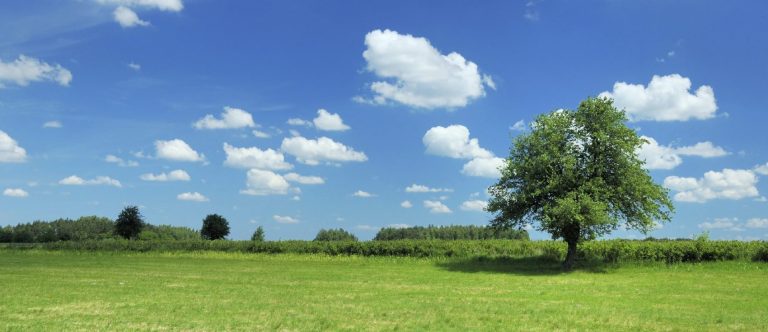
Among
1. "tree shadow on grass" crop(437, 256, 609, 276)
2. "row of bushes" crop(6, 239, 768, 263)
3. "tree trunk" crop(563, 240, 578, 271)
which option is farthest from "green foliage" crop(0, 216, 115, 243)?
"tree trunk" crop(563, 240, 578, 271)

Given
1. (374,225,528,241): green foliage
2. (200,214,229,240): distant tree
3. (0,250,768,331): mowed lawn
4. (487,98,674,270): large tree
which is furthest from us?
(374,225,528,241): green foliage

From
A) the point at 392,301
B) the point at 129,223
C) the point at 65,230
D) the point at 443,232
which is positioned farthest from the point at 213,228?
the point at 392,301

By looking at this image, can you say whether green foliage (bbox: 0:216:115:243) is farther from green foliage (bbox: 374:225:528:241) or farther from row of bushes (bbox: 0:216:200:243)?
green foliage (bbox: 374:225:528:241)

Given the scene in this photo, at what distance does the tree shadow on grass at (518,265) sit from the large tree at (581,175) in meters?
1.69

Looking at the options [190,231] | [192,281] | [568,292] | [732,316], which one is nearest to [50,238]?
[190,231]

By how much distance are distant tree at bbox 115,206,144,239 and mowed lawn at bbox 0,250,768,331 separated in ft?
177

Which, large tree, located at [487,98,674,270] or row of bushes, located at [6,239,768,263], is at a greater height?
large tree, located at [487,98,674,270]

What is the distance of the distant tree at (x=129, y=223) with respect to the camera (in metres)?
82.3

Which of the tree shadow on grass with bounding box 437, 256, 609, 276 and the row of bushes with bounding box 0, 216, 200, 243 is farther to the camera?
the row of bushes with bounding box 0, 216, 200, 243

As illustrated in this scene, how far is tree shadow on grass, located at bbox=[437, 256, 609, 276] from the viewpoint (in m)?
35.5

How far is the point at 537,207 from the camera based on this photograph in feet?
120

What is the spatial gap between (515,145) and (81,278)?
85.6 ft

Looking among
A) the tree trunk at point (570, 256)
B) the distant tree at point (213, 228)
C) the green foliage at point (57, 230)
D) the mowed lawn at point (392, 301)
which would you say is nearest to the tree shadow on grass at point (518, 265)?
the tree trunk at point (570, 256)

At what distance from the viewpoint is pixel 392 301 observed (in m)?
19.8
